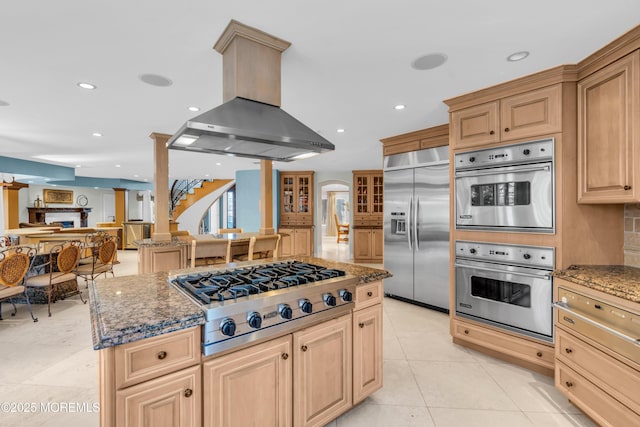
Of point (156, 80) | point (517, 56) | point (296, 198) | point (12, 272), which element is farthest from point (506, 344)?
point (296, 198)

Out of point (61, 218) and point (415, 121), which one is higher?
point (415, 121)

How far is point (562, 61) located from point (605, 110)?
45 cm

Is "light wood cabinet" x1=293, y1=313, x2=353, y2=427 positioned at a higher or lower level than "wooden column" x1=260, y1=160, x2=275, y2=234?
lower

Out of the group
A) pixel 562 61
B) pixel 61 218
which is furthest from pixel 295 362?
pixel 61 218

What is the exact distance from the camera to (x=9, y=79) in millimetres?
2424

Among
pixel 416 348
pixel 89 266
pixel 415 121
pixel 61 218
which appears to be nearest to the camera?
pixel 416 348

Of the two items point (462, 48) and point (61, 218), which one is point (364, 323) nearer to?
point (462, 48)

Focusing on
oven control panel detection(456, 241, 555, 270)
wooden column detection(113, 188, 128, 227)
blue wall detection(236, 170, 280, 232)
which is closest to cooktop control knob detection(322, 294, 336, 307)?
oven control panel detection(456, 241, 555, 270)

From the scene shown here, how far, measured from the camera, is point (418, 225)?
12.5 feet

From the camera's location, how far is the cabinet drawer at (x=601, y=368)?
152cm

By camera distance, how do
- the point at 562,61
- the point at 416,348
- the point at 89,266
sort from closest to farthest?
the point at 562,61, the point at 416,348, the point at 89,266

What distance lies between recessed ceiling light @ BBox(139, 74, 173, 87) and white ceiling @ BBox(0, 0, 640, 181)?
6cm

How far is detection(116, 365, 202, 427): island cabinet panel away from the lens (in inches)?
42.3

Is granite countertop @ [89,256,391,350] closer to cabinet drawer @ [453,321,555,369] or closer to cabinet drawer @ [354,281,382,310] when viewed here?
cabinet drawer @ [354,281,382,310]
